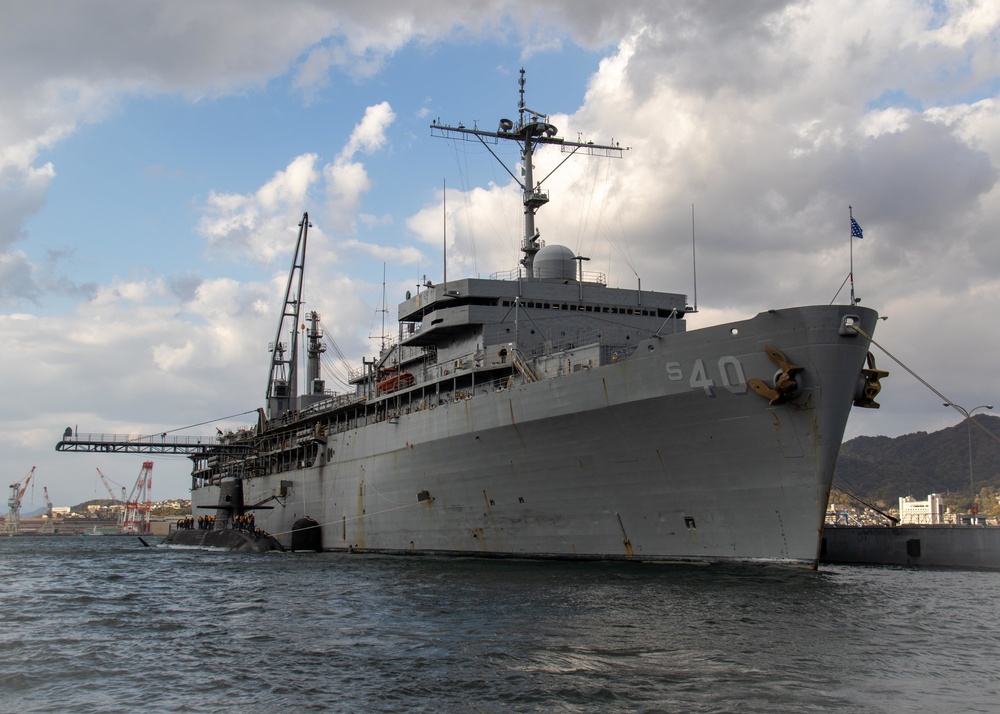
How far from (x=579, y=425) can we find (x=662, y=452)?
2381 millimetres

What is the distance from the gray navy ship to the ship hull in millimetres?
42

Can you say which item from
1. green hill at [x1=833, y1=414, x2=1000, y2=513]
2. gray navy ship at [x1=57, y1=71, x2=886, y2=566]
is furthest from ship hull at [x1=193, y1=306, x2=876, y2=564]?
green hill at [x1=833, y1=414, x2=1000, y2=513]

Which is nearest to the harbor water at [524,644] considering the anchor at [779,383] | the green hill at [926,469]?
the anchor at [779,383]

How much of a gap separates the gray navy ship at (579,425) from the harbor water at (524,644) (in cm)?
153

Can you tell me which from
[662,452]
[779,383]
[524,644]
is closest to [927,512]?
[662,452]

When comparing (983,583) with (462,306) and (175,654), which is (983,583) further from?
(175,654)

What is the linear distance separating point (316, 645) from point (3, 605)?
10873 mm

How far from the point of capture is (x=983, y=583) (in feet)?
69.9

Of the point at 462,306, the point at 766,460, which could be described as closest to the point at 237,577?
the point at 462,306

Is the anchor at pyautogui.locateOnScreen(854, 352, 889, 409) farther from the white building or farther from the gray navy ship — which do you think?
the white building

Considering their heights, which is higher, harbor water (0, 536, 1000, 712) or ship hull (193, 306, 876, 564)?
ship hull (193, 306, 876, 564)

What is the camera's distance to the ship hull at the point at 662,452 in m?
18.6

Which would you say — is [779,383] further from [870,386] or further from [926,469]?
[926,469]

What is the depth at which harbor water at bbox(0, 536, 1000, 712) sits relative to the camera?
393 inches
